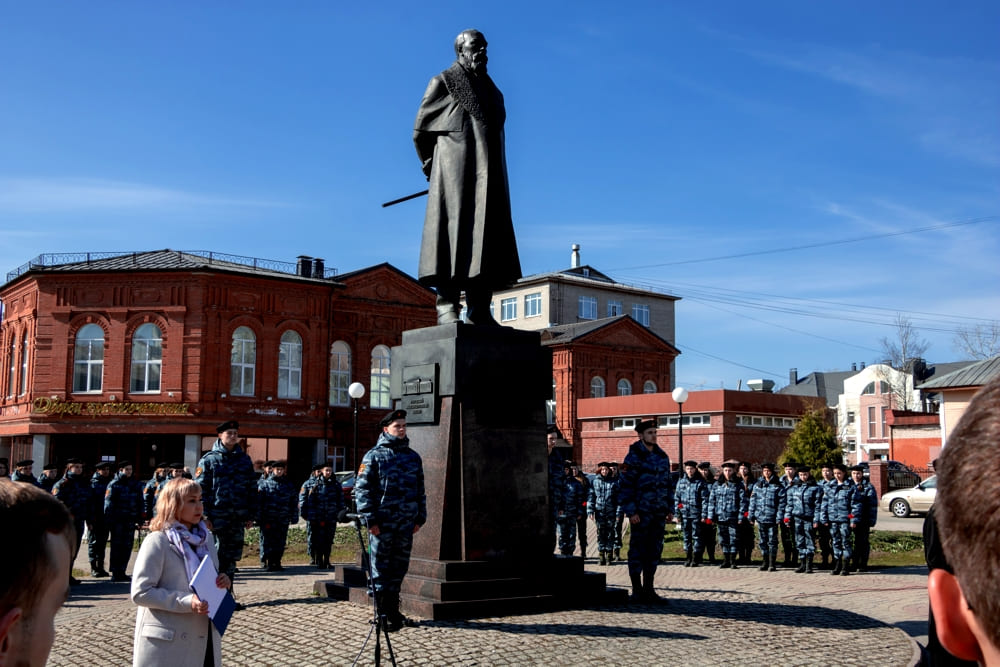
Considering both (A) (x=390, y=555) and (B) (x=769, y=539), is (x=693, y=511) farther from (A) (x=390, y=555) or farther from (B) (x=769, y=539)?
(A) (x=390, y=555)

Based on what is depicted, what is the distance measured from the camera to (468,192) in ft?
33.9

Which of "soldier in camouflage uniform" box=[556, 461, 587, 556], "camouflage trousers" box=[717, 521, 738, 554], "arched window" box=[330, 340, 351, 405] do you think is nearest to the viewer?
"camouflage trousers" box=[717, 521, 738, 554]

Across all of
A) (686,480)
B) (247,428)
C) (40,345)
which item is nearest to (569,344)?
(247,428)

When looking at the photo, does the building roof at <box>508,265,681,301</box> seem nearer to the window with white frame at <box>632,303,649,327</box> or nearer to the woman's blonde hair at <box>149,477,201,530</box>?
the window with white frame at <box>632,303,649,327</box>

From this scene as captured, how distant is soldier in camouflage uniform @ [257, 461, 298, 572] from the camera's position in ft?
53.6

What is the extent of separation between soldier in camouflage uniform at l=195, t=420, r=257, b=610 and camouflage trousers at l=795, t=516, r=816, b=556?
31.7 feet

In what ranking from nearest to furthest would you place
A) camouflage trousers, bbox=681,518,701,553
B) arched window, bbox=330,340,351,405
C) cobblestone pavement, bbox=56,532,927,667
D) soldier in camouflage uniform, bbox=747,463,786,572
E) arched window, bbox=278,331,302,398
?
cobblestone pavement, bbox=56,532,927,667, soldier in camouflage uniform, bbox=747,463,786,572, camouflage trousers, bbox=681,518,701,553, arched window, bbox=278,331,302,398, arched window, bbox=330,340,351,405

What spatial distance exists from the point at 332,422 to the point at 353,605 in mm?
34549

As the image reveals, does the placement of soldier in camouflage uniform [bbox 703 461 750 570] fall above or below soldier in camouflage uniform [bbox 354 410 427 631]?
below

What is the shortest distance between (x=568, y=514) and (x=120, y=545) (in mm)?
7946

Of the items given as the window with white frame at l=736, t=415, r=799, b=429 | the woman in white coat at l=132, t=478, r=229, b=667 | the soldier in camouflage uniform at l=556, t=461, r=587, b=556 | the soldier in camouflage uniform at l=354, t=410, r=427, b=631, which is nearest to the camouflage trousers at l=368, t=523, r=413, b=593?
the soldier in camouflage uniform at l=354, t=410, r=427, b=631

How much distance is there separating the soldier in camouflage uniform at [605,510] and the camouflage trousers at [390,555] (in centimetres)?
897

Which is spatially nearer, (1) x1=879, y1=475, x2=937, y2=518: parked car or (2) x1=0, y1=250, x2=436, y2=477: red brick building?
(1) x1=879, y1=475, x2=937, y2=518: parked car

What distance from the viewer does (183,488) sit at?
537 centimetres
